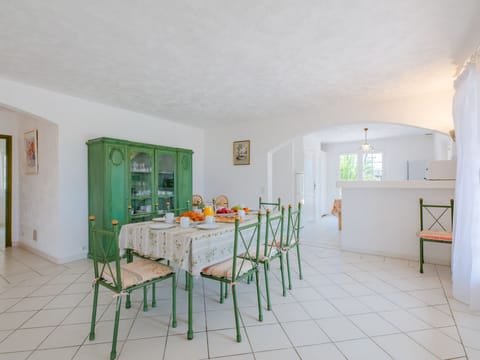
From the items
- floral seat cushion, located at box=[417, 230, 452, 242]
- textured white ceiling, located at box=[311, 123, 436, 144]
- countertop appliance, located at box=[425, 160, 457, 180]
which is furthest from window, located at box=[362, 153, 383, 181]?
floral seat cushion, located at box=[417, 230, 452, 242]

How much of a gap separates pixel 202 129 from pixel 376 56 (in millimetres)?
3870

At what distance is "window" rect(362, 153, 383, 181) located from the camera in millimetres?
8042

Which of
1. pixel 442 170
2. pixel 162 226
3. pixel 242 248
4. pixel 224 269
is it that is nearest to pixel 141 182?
pixel 162 226

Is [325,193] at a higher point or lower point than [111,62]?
lower

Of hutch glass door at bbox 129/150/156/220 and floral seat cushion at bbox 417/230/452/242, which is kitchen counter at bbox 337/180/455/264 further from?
hutch glass door at bbox 129/150/156/220

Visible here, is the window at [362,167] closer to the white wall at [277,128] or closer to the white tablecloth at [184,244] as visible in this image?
the white wall at [277,128]

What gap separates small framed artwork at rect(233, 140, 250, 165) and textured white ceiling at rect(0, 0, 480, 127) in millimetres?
1554

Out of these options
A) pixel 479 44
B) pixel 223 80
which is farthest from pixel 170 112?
pixel 479 44

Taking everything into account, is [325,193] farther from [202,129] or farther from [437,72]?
[437,72]

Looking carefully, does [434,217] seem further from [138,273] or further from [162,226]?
[138,273]

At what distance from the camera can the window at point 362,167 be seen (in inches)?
318

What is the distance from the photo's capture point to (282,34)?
7.09ft

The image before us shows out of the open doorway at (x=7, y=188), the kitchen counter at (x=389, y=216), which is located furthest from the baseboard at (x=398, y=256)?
the open doorway at (x=7, y=188)

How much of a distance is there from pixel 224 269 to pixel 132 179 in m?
2.48
